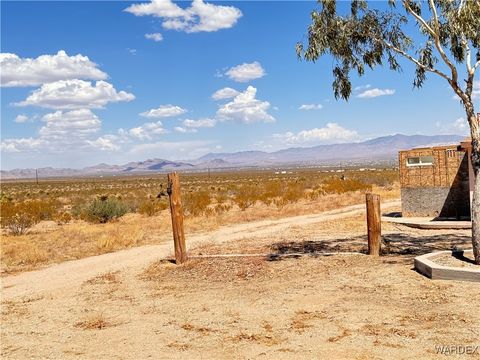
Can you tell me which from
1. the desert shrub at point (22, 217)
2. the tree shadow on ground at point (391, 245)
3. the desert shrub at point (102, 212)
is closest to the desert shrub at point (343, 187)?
the desert shrub at point (102, 212)

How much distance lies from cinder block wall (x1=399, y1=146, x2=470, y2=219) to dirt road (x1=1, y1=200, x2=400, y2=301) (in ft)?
13.4

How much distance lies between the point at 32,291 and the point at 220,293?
446 cm

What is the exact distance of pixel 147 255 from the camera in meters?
14.8

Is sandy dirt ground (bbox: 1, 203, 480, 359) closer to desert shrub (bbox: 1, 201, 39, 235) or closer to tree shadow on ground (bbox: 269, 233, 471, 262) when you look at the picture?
tree shadow on ground (bbox: 269, 233, 471, 262)

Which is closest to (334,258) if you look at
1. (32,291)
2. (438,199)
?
(32,291)

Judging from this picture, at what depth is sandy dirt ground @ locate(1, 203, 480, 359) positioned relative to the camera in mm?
6590

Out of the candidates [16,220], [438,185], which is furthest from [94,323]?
[16,220]

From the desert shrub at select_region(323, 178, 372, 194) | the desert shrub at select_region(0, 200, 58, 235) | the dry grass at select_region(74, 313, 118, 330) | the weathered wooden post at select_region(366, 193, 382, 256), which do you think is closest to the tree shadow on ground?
the weathered wooden post at select_region(366, 193, 382, 256)

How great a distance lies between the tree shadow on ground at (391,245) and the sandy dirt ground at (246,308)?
0.17 ft

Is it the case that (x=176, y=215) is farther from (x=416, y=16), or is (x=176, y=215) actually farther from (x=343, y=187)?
(x=343, y=187)

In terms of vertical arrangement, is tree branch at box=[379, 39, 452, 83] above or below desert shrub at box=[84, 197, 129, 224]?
above

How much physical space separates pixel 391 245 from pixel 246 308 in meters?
6.49

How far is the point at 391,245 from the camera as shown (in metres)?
13.5

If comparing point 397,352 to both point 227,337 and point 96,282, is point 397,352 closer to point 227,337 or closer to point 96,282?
point 227,337
